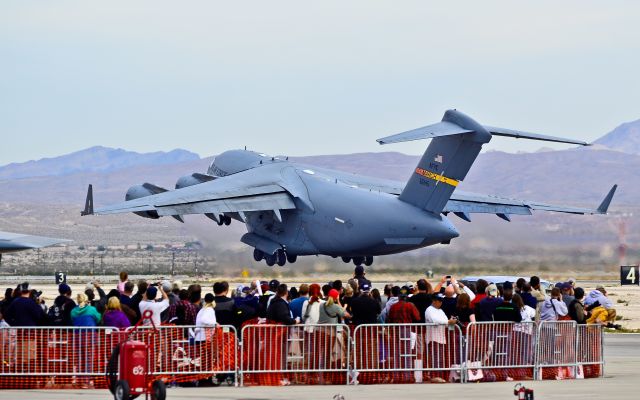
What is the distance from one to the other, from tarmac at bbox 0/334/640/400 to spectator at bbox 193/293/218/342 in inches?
32.3

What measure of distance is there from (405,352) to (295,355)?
1.80 metres

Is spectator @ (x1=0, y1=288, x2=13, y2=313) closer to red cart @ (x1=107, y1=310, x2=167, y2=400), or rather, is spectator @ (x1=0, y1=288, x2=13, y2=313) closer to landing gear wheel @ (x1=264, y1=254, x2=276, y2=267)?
red cart @ (x1=107, y1=310, x2=167, y2=400)

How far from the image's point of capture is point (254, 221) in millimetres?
51281

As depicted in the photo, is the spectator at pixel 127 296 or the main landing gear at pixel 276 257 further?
the main landing gear at pixel 276 257

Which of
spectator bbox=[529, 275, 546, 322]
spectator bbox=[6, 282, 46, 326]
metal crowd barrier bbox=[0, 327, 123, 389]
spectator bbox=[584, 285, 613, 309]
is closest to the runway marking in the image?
spectator bbox=[584, 285, 613, 309]

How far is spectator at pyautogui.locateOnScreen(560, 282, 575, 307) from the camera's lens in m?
23.9

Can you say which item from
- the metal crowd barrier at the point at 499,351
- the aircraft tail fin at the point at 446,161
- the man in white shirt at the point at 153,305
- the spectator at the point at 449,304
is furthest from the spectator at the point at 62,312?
the aircraft tail fin at the point at 446,161

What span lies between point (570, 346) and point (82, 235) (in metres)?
153

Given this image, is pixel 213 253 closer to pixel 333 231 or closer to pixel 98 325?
pixel 333 231

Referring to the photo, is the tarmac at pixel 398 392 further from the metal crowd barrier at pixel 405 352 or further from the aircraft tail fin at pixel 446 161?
the aircraft tail fin at pixel 446 161

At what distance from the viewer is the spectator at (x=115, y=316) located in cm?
1984

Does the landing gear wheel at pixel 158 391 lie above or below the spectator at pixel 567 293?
below

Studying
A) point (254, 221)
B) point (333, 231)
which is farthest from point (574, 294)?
point (254, 221)

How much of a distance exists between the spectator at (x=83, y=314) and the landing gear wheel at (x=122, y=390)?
3.83 metres
